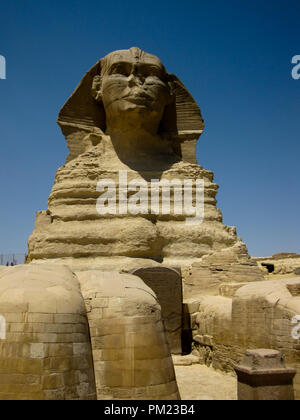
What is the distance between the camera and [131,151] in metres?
12.5

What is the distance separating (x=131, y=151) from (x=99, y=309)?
313 inches

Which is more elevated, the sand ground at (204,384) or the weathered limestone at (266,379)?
the weathered limestone at (266,379)

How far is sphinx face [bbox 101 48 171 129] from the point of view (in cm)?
1192

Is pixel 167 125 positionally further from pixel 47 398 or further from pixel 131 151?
pixel 47 398

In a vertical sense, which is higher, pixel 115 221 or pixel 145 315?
pixel 115 221

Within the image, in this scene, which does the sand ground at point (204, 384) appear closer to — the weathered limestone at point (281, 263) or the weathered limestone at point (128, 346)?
the weathered limestone at point (128, 346)

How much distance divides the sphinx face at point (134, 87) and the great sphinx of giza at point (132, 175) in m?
0.03

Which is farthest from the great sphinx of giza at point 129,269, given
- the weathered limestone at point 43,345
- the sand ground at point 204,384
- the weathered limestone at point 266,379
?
the weathered limestone at point 266,379

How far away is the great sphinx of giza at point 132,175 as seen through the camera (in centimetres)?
1040

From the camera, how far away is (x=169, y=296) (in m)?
8.96

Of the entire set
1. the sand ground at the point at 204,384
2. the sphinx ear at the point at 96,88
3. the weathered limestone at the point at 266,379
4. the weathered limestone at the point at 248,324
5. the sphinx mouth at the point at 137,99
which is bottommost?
the sand ground at the point at 204,384

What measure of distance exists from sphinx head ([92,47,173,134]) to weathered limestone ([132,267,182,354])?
4800 mm

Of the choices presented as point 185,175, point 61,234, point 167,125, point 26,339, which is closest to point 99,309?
point 26,339

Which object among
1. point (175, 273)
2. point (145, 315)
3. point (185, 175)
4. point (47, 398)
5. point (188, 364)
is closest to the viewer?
point (47, 398)
